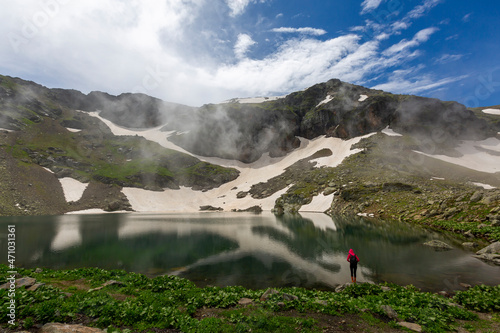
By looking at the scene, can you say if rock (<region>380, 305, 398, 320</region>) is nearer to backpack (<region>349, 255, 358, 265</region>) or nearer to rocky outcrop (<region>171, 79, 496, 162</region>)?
backpack (<region>349, 255, 358, 265</region>)

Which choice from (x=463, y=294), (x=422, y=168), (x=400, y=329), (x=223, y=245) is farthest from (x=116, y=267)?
(x=422, y=168)

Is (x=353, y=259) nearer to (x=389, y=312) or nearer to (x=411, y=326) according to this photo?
(x=389, y=312)

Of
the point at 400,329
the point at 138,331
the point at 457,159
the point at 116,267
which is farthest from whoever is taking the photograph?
the point at 457,159

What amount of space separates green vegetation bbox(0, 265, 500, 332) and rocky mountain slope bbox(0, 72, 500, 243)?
102ft

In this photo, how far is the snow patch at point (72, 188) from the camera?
340 feet

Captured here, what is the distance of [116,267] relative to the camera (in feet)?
80.1

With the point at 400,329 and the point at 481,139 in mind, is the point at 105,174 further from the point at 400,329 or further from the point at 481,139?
the point at 481,139

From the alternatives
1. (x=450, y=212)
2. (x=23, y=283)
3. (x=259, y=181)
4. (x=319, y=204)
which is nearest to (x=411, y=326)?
(x=23, y=283)

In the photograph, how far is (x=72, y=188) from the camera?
358ft

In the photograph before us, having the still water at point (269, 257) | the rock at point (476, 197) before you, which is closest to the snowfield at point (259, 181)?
the rock at point (476, 197)

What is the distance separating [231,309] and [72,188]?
127528mm

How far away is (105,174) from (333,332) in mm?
146797

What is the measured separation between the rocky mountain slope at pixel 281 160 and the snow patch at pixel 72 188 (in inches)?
47.9

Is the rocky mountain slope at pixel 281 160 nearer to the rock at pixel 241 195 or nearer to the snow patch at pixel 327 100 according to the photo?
the snow patch at pixel 327 100
